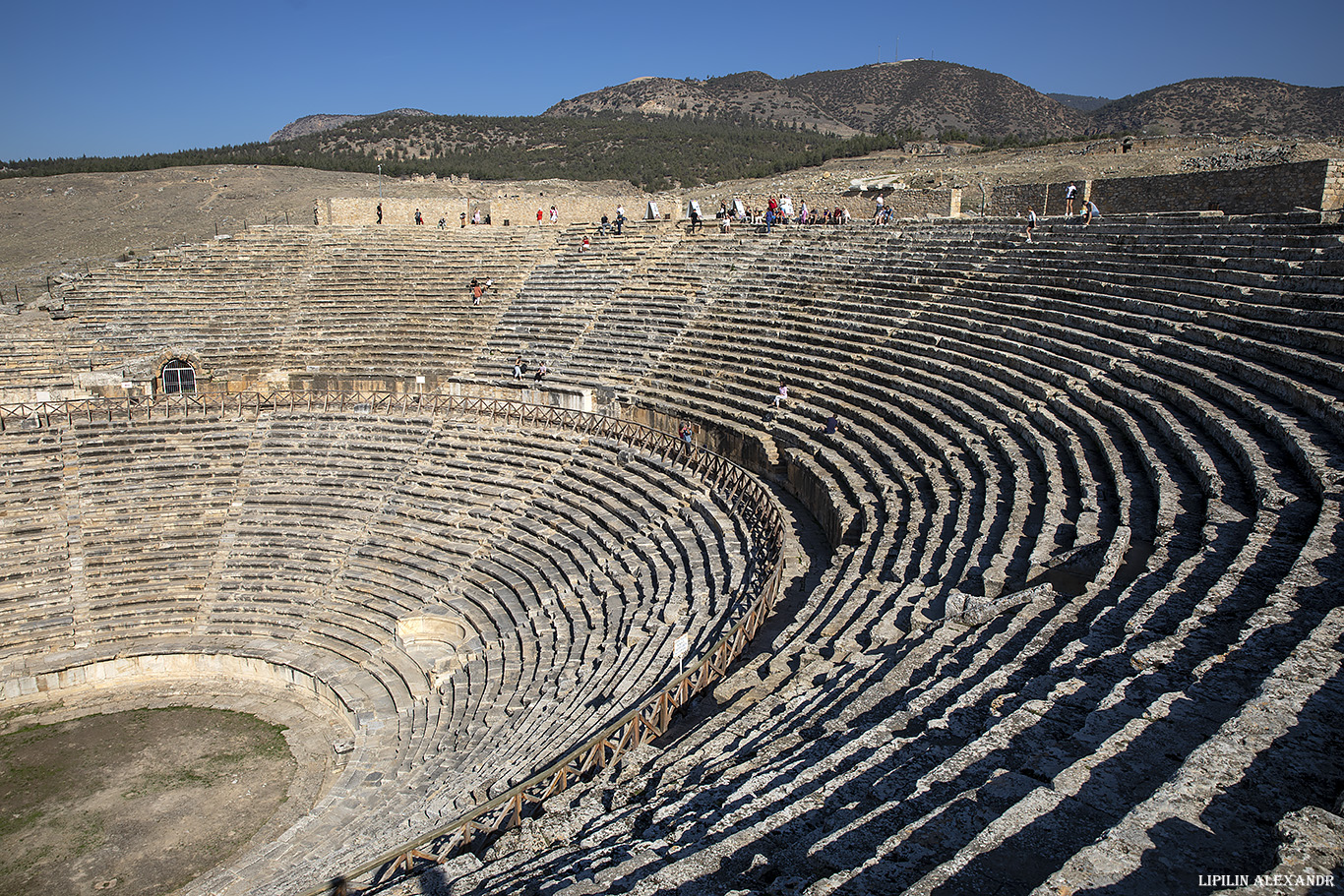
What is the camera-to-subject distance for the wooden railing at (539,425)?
22.2ft

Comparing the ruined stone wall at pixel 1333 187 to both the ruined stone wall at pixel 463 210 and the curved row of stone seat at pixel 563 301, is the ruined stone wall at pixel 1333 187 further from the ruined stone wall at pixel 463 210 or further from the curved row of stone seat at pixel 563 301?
the ruined stone wall at pixel 463 210

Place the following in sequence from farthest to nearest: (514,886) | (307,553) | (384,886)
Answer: (307,553), (384,886), (514,886)

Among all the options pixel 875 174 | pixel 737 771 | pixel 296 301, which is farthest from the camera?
pixel 875 174

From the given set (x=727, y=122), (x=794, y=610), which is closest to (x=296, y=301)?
(x=794, y=610)

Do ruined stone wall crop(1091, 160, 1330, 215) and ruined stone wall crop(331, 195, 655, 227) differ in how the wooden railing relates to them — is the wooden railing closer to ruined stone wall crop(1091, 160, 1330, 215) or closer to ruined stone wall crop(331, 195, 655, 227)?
ruined stone wall crop(331, 195, 655, 227)

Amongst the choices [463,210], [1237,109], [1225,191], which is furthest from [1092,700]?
[1237,109]

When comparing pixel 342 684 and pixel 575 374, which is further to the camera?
pixel 575 374

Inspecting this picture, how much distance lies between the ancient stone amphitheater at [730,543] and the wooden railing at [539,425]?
10 centimetres

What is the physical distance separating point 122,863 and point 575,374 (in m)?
13.6

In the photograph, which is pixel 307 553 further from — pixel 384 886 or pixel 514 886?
pixel 514 886

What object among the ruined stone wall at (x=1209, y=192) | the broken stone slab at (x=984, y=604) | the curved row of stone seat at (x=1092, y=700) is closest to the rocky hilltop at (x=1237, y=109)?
the ruined stone wall at (x=1209, y=192)

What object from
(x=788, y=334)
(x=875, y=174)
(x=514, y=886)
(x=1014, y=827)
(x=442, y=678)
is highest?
(x=875, y=174)

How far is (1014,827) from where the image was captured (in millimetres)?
3990

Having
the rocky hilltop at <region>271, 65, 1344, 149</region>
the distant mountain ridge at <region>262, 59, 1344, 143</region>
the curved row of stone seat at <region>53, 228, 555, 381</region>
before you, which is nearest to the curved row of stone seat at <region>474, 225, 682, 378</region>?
the curved row of stone seat at <region>53, 228, 555, 381</region>
